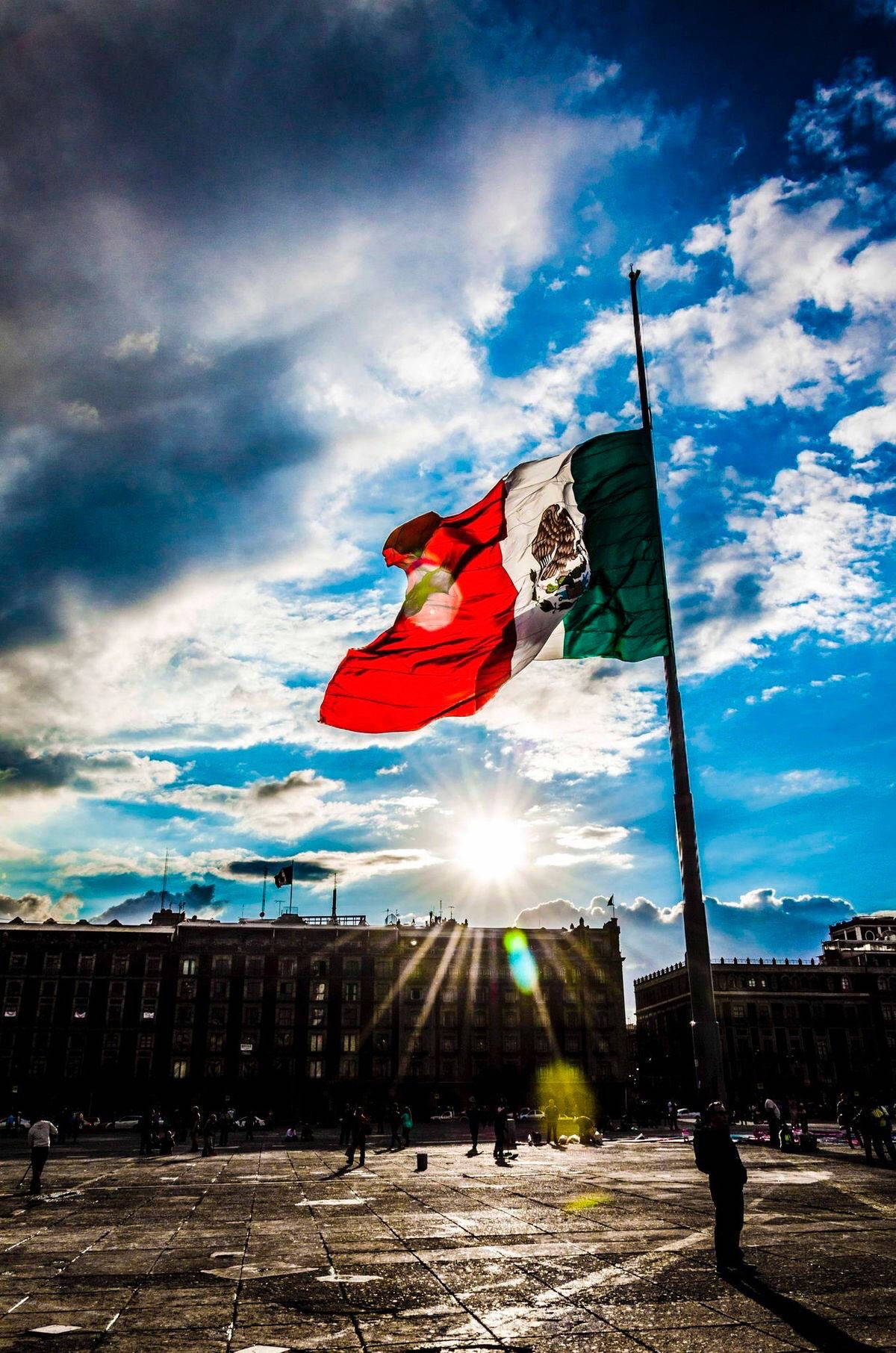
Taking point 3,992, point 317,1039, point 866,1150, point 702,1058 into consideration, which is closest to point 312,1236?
point 702,1058

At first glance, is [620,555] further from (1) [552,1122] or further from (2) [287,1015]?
(2) [287,1015]

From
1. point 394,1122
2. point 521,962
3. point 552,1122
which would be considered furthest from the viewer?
point 521,962

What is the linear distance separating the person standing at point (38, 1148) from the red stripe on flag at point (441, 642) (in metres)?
12.1

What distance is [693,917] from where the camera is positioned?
460 inches

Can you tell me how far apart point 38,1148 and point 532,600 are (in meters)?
15.1

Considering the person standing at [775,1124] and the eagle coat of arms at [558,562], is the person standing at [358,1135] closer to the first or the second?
the person standing at [775,1124]

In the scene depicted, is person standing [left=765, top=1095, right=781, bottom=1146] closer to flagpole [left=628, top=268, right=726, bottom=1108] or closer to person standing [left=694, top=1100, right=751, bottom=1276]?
flagpole [left=628, top=268, right=726, bottom=1108]

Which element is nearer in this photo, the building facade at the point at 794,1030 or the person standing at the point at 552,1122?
the person standing at the point at 552,1122

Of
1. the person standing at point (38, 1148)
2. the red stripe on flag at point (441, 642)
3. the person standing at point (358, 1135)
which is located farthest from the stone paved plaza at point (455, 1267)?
the red stripe on flag at point (441, 642)

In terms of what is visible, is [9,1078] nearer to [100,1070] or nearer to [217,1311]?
[100,1070]

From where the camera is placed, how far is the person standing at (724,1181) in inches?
360

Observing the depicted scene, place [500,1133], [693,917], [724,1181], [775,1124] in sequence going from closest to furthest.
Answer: [724,1181]
[693,917]
[775,1124]
[500,1133]

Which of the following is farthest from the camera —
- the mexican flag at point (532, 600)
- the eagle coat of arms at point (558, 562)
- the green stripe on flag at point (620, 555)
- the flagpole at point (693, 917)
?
the eagle coat of arms at point (558, 562)

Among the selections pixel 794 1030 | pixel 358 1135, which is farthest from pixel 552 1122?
pixel 794 1030
